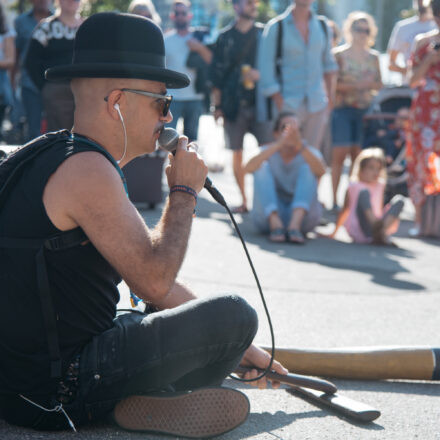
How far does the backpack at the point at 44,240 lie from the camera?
296 centimetres

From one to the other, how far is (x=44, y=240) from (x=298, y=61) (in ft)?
20.5

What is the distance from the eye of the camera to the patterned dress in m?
8.49

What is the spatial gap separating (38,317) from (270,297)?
2988 mm

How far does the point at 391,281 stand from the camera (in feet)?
21.6

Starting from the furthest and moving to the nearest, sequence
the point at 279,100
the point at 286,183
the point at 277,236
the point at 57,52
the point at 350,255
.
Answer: the point at 279,100 < the point at 286,183 < the point at 277,236 < the point at 57,52 < the point at 350,255

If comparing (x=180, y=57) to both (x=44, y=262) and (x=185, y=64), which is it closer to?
(x=185, y=64)

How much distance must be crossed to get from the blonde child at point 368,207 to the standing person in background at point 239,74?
1.25m

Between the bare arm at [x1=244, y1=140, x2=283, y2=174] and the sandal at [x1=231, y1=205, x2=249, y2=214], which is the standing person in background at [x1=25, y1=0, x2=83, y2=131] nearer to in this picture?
the bare arm at [x1=244, y1=140, x2=283, y2=174]

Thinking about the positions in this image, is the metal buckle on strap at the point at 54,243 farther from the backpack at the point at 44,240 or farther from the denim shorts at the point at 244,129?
the denim shorts at the point at 244,129

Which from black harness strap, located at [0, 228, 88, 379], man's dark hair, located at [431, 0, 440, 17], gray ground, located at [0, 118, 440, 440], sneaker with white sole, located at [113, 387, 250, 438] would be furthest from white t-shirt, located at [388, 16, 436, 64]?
black harness strap, located at [0, 228, 88, 379]

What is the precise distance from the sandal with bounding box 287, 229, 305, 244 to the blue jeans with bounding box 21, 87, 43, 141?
2853 millimetres

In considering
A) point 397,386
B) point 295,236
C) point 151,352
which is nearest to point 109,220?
point 151,352

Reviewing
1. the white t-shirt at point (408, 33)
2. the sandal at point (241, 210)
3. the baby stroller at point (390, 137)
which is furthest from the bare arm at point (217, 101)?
the white t-shirt at point (408, 33)

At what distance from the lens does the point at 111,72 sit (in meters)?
3.11
